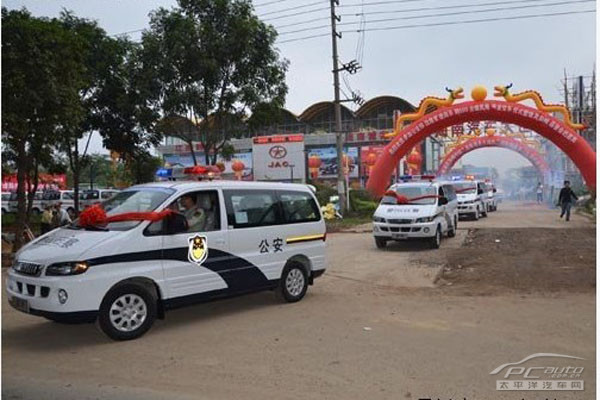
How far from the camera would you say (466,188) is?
79.5 feet

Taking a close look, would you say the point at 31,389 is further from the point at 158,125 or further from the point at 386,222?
the point at 158,125

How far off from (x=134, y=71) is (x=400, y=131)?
35.9 feet

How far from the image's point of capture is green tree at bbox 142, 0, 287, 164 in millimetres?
16969

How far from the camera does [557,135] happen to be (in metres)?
21.5

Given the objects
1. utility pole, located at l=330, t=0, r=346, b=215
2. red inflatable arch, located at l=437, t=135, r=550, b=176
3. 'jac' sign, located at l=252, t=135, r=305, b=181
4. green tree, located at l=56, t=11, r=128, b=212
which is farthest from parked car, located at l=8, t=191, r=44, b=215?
red inflatable arch, located at l=437, t=135, r=550, b=176

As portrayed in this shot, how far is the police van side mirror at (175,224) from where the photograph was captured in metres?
6.54

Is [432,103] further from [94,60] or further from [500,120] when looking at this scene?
[94,60]

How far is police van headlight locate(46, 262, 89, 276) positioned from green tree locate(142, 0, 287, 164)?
11.9 metres

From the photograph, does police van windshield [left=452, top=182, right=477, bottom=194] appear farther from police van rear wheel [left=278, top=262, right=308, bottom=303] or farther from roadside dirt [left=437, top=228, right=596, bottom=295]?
police van rear wheel [left=278, top=262, right=308, bottom=303]

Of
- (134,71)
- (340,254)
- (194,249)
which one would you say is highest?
(134,71)

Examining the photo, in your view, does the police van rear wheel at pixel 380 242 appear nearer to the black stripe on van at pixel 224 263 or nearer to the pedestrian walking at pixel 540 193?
the black stripe on van at pixel 224 263

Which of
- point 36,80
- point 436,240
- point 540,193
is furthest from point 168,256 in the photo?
point 540,193

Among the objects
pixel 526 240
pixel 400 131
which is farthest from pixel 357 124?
pixel 526 240

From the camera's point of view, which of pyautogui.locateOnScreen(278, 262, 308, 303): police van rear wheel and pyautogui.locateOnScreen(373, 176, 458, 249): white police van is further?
pyautogui.locateOnScreen(373, 176, 458, 249): white police van
